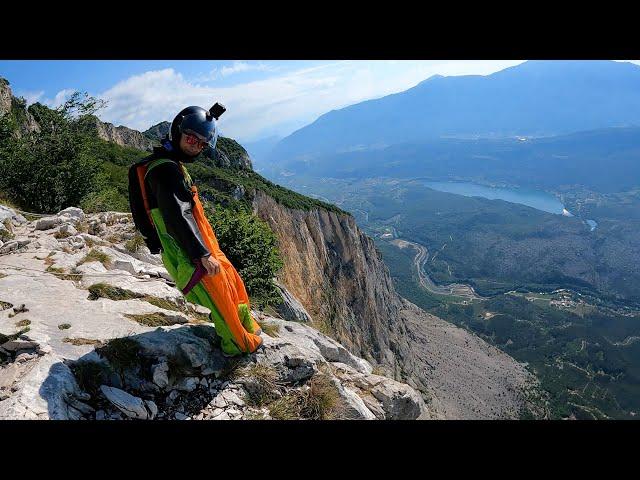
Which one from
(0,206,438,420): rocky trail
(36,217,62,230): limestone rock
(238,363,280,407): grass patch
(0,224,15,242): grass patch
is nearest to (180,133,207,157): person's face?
(0,206,438,420): rocky trail

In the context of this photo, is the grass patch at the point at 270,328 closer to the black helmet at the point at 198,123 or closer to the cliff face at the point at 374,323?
the black helmet at the point at 198,123

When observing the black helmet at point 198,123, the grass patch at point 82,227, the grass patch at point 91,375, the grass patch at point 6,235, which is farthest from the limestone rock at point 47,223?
the grass patch at point 91,375

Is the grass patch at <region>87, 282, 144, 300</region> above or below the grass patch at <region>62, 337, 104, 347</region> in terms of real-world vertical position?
above

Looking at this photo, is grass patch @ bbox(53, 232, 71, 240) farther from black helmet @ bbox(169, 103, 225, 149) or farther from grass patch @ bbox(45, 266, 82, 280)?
black helmet @ bbox(169, 103, 225, 149)

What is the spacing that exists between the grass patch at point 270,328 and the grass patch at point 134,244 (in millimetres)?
3471

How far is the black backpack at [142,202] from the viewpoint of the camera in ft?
14.6

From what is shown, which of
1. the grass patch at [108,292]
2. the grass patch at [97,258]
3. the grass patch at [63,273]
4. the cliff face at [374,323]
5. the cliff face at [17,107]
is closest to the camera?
the grass patch at [108,292]

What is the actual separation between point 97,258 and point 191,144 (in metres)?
3.75

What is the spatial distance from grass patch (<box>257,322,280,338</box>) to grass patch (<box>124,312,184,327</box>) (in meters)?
1.44

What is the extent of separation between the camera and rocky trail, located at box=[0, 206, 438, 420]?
3559mm
